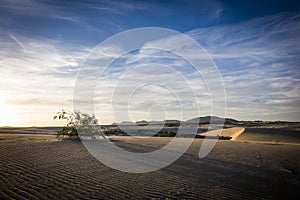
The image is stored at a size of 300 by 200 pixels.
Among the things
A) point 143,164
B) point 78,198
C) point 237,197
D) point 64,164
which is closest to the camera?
point 78,198

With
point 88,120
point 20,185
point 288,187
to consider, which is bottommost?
point 288,187

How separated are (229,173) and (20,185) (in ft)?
17.9

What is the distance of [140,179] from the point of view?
6211mm

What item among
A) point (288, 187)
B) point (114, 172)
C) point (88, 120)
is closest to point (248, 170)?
point (288, 187)

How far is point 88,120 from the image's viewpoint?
15.6 m

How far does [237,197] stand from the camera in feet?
16.6

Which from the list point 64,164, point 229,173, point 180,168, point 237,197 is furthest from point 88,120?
point 237,197

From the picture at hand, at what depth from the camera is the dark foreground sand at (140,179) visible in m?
4.97

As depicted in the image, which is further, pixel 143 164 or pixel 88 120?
pixel 88 120

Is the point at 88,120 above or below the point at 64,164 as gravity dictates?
above

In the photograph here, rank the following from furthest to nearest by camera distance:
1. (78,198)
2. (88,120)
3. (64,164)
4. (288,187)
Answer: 1. (88,120)
2. (64,164)
3. (288,187)
4. (78,198)

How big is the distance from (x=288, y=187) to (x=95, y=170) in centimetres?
494

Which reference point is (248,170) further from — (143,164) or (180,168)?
(143,164)

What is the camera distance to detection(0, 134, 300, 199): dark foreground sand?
4973 mm
